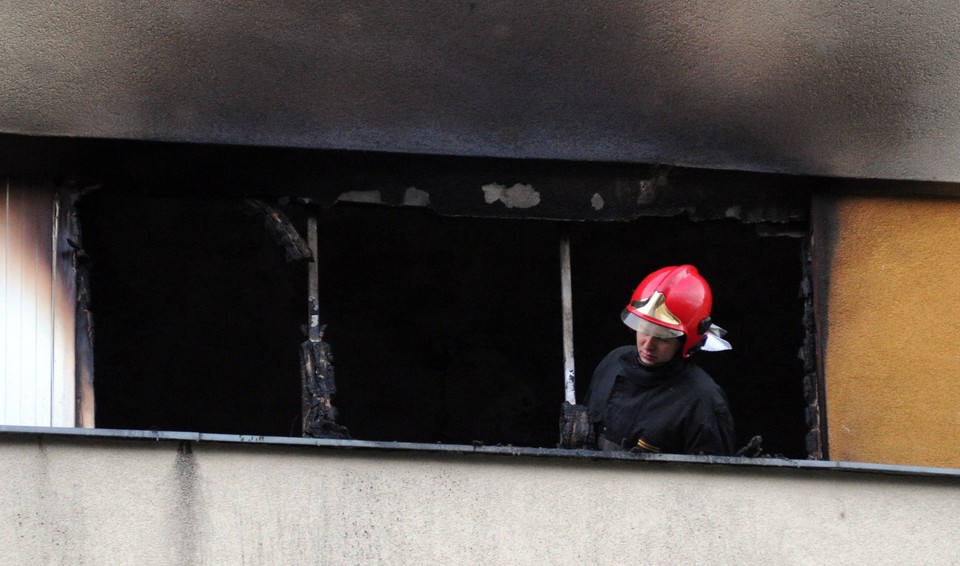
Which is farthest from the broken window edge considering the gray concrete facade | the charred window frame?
the charred window frame

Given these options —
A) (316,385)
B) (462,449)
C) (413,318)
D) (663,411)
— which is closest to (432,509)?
(462,449)

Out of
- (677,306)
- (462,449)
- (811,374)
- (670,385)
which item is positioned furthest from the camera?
(811,374)

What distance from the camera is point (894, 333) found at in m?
5.54

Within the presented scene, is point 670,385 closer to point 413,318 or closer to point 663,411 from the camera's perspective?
point 663,411

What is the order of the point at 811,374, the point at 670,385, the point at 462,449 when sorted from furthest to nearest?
1. the point at 811,374
2. the point at 670,385
3. the point at 462,449

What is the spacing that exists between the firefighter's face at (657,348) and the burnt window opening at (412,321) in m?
2.78

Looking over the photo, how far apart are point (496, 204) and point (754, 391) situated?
4238 mm

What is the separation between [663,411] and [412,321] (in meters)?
4.03

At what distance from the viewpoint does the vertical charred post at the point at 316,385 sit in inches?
211

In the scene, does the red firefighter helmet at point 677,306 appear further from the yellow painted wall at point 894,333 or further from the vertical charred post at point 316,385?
the vertical charred post at point 316,385

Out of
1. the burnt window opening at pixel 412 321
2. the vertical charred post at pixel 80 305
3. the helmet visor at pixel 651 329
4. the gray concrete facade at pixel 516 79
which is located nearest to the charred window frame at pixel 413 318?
the burnt window opening at pixel 412 321

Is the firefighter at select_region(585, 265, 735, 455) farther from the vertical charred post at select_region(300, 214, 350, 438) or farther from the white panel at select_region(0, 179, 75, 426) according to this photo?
the white panel at select_region(0, 179, 75, 426)

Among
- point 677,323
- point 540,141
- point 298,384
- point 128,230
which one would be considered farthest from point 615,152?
point 298,384

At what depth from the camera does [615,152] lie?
5.59m
